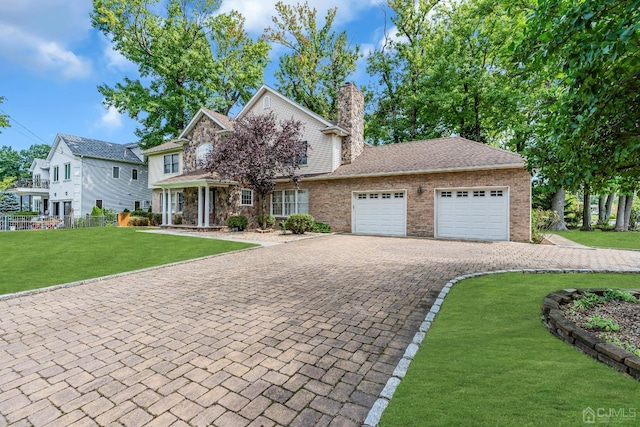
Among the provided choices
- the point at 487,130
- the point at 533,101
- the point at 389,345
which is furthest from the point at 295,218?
the point at 487,130

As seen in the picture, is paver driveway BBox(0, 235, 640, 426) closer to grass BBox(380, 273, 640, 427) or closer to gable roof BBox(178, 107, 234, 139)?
grass BBox(380, 273, 640, 427)

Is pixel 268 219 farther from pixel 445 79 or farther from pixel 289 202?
pixel 445 79

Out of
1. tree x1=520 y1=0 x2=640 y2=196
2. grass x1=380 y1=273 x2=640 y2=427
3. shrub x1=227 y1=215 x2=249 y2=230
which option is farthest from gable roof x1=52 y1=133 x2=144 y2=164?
tree x1=520 y1=0 x2=640 y2=196

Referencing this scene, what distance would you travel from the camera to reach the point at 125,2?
1017 inches

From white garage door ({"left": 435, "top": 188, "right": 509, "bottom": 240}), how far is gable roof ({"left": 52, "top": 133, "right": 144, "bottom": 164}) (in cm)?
2912

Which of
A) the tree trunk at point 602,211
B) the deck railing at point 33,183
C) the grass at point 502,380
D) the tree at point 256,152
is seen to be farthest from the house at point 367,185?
the deck railing at point 33,183

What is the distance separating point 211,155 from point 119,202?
18.7 metres

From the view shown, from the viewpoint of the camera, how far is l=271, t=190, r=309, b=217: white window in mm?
18422

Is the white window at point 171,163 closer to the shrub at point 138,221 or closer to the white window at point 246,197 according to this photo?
the shrub at point 138,221

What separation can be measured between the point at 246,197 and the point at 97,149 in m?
18.6

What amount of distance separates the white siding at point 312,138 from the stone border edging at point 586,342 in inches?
561

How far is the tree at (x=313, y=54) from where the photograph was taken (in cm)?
2766

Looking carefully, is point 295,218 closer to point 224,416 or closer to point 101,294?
point 101,294

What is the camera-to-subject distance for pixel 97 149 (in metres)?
28.1
